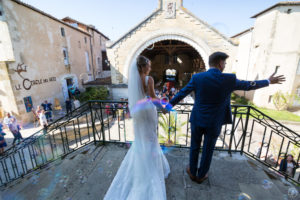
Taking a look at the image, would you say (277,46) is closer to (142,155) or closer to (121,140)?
(121,140)

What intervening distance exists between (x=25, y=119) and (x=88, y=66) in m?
12.6

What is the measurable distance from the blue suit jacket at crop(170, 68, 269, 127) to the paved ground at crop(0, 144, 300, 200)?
1.21m

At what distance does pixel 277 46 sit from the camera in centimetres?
1463

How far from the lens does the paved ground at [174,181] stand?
2.45 metres

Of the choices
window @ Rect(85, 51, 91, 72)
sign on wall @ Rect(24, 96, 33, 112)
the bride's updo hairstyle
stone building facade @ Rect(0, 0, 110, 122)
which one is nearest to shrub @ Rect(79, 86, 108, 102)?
stone building facade @ Rect(0, 0, 110, 122)

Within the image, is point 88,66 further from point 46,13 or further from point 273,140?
point 273,140

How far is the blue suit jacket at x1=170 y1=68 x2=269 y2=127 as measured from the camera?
2031 millimetres

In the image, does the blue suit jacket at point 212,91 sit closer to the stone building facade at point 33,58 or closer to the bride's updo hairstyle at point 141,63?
the bride's updo hairstyle at point 141,63

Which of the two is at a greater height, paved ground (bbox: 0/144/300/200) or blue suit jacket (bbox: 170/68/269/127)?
blue suit jacket (bbox: 170/68/269/127)

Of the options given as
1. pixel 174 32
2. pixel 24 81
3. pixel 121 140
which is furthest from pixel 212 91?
A: pixel 24 81

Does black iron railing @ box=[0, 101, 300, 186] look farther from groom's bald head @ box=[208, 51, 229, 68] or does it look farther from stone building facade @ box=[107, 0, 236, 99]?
stone building facade @ box=[107, 0, 236, 99]

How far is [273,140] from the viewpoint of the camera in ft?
32.8

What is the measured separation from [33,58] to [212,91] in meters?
14.1

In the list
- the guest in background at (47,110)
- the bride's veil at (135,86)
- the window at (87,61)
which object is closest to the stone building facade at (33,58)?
the guest in background at (47,110)
